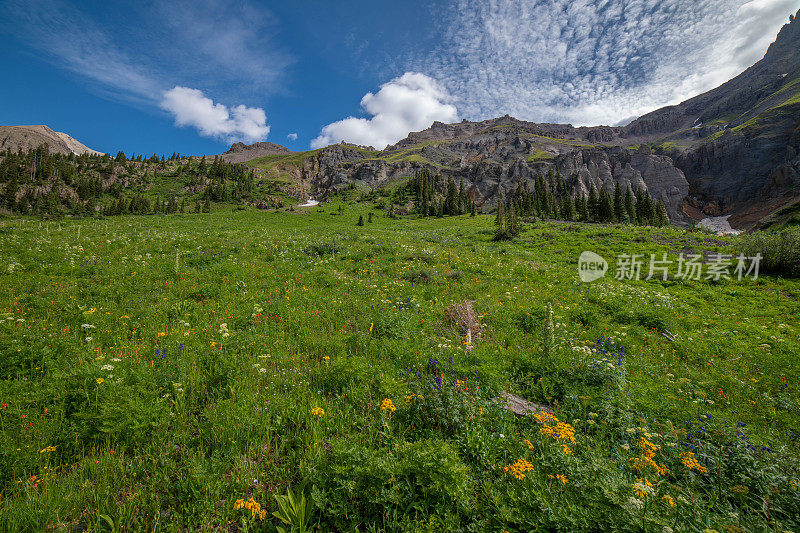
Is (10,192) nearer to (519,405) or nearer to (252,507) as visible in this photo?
(252,507)

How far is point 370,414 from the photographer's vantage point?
4.44 m

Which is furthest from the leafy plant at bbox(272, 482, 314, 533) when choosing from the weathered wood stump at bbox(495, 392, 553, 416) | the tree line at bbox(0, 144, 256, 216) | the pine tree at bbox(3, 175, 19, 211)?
the pine tree at bbox(3, 175, 19, 211)

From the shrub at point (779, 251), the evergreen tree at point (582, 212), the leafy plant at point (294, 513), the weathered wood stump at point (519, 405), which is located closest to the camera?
the leafy plant at point (294, 513)

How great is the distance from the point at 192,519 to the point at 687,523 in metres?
4.76

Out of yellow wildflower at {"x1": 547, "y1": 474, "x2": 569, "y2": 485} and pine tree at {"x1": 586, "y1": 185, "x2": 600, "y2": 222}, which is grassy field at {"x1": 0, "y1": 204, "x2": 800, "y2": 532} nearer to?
yellow wildflower at {"x1": 547, "y1": 474, "x2": 569, "y2": 485}

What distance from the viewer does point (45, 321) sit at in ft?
21.0

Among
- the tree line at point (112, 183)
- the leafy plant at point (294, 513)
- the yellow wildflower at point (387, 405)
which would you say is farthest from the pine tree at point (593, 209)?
the tree line at point (112, 183)

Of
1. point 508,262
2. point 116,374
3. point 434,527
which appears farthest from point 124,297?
point 508,262

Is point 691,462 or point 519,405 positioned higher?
point 691,462

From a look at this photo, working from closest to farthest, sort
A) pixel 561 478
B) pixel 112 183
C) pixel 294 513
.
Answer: pixel 294 513
pixel 561 478
pixel 112 183

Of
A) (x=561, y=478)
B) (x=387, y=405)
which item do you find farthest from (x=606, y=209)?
(x=387, y=405)

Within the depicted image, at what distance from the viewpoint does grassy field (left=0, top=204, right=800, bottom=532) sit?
9.65 feet

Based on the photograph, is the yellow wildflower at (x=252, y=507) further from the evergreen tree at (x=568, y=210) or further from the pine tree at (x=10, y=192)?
the pine tree at (x=10, y=192)

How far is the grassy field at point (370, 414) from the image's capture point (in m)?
2.94
